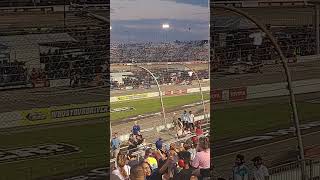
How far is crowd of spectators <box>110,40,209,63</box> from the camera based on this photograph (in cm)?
299

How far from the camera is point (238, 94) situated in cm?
1398

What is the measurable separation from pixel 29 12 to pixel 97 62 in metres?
1.56

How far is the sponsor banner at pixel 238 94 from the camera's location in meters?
13.6

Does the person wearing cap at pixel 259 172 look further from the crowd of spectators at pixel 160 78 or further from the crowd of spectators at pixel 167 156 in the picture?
the crowd of spectators at pixel 160 78

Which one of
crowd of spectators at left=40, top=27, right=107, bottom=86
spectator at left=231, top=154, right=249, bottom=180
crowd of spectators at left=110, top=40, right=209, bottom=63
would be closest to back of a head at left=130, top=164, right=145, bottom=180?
crowd of spectators at left=110, top=40, right=209, bottom=63

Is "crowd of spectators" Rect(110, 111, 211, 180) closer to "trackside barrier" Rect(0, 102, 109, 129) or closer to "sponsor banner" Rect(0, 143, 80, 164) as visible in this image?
"sponsor banner" Rect(0, 143, 80, 164)

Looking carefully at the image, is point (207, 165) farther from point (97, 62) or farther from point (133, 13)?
point (97, 62)

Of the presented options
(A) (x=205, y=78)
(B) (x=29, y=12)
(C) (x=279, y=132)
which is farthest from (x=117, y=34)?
(C) (x=279, y=132)

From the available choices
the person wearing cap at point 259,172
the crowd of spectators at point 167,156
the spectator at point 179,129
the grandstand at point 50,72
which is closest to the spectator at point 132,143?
the crowd of spectators at point 167,156

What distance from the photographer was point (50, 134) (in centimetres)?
1096

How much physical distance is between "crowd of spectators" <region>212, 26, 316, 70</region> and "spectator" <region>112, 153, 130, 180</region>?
851 cm

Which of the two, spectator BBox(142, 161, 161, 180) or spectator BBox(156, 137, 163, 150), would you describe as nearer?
spectator BBox(142, 161, 161, 180)

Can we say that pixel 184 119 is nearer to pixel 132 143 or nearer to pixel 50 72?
pixel 132 143

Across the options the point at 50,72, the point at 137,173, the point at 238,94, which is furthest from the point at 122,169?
the point at 238,94
